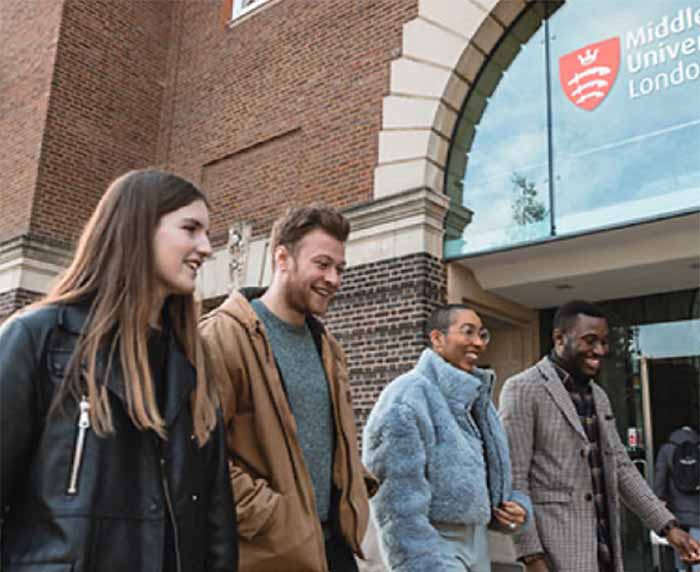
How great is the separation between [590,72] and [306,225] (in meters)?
6.06

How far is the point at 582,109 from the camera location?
7.39 m

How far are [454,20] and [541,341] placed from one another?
428cm

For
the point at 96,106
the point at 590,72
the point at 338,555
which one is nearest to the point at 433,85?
the point at 590,72

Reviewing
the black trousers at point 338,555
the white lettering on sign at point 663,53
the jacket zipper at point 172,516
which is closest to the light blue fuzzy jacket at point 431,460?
the black trousers at point 338,555

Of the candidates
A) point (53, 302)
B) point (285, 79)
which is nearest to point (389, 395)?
point (53, 302)

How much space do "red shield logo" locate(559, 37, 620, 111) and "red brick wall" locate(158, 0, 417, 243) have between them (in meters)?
2.11

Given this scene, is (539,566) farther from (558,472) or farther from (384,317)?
(384,317)

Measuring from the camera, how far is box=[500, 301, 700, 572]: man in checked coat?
308 cm

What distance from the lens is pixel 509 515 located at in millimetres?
2936

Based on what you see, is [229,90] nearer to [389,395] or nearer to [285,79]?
[285,79]

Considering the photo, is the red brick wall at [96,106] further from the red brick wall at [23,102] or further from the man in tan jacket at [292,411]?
the man in tan jacket at [292,411]

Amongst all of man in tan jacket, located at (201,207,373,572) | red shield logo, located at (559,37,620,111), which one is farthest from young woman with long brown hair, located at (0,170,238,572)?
red shield logo, located at (559,37,620,111)

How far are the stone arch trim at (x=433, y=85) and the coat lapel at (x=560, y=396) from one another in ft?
15.3

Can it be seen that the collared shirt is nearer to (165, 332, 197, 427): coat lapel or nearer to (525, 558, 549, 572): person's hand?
(525, 558, 549, 572): person's hand
